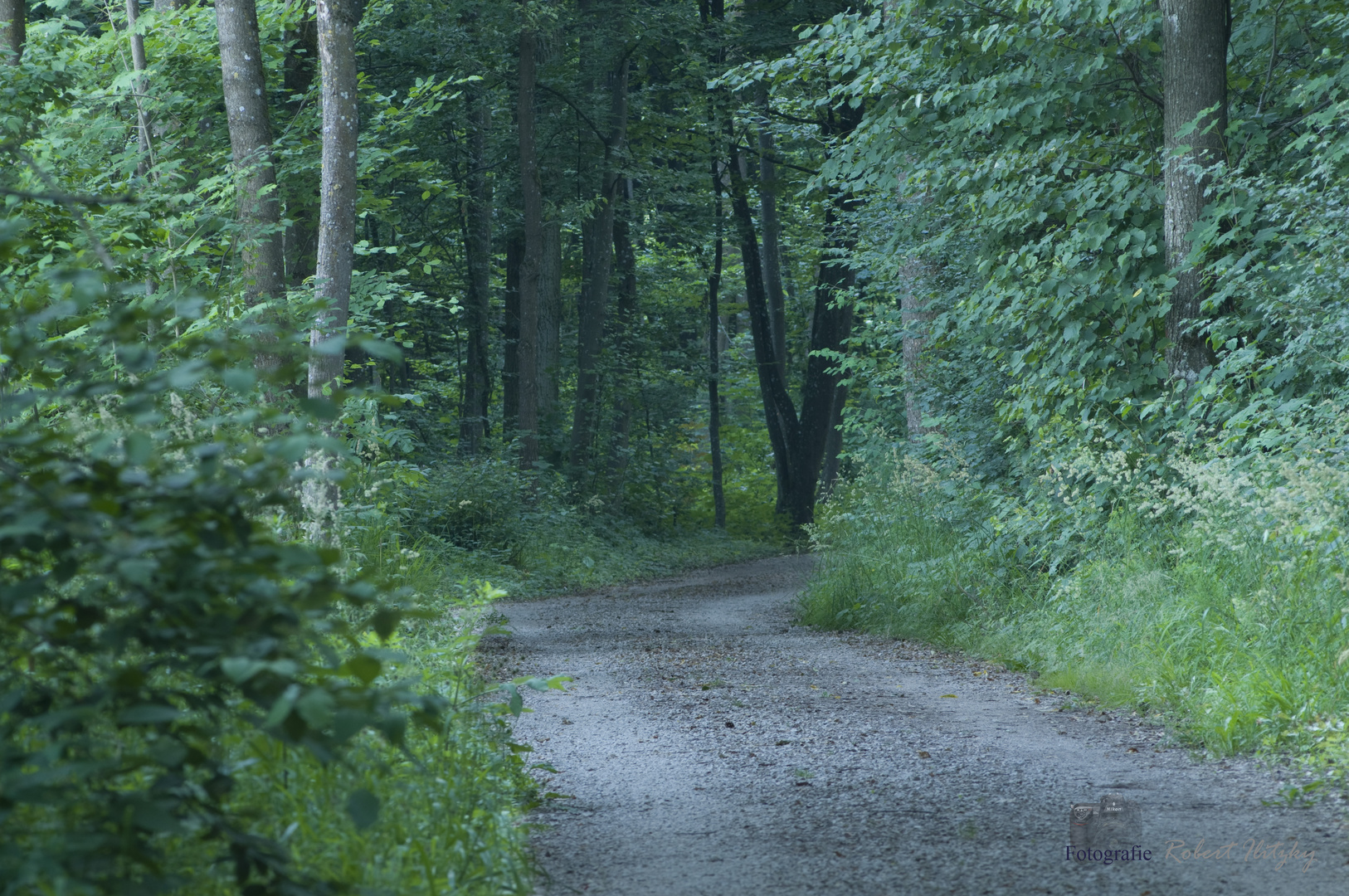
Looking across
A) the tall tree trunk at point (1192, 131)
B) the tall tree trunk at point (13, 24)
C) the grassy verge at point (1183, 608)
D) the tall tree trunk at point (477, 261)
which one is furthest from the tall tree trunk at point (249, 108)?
the tall tree trunk at point (477, 261)

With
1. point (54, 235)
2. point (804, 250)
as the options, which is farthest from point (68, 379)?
point (804, 250)

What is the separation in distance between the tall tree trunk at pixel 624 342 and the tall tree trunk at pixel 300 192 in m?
11.5

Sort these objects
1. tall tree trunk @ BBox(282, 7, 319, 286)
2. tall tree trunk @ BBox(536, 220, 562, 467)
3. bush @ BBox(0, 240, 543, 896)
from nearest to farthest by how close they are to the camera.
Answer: bush @ BBox(0, 240, 543, 896), tall tree trunk @ BBox(282, 7, 319, 286), tall tree trunk @ BBox(536, 220, 562, 467)

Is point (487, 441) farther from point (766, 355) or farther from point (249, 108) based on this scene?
point (249, 108)

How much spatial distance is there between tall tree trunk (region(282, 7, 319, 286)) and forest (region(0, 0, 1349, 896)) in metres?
0.08

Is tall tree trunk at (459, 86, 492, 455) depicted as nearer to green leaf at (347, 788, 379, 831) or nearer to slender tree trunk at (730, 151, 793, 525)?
slender tree trunk at (730, 151, 793, 525)

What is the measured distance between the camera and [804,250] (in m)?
29.3

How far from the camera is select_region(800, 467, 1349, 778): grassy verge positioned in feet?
17.1

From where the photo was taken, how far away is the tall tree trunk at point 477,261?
21344mm

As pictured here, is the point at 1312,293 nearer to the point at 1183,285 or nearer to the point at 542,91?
the point at 1183,285

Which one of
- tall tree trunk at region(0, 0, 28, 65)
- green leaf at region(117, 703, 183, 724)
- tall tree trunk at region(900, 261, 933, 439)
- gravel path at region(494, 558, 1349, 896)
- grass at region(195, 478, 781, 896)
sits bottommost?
gravel path at region(494, 558, 1349, 896)

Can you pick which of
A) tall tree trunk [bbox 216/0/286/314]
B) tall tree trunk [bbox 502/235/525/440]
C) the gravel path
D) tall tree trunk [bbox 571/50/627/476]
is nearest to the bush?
the gravel path

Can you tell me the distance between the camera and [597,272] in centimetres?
2202

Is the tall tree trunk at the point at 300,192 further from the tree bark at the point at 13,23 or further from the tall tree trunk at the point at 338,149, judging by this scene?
the tree bark at the point at 13,23
